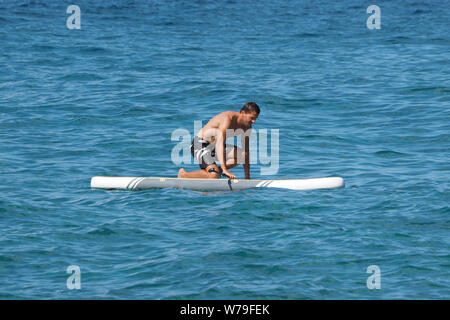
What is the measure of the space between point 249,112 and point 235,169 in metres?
2.71

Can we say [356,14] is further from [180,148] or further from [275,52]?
[180,148]

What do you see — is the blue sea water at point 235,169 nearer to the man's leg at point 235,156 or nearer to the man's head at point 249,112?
the man's leg at point 235,156

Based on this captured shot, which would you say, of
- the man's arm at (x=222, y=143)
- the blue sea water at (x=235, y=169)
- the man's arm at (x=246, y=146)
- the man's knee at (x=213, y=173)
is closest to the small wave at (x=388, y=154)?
the blue sea water at (x=235, y=169)

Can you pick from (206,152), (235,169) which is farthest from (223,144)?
(235,169)

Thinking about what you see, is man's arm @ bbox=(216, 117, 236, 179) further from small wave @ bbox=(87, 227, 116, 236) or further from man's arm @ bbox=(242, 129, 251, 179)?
small wave @ bbox=(87, 227, 116, 236)

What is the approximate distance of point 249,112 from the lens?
548 inches

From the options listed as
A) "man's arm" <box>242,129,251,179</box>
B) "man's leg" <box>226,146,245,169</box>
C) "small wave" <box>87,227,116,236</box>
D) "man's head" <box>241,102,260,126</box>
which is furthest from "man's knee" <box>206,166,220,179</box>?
"small wave" <box>87,227,116,236</box>

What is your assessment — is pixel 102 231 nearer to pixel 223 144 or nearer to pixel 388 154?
pixel 223 144

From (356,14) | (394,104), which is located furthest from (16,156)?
(356,14)

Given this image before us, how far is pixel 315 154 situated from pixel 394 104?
5791 mm

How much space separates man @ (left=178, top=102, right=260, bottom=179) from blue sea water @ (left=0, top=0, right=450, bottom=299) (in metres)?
0.72

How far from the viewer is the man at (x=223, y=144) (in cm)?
1401

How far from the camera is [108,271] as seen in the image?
10125 millimetres

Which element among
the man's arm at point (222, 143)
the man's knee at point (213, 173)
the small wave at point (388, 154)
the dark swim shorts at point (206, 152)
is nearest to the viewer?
the man's arm at point (222, 143)
